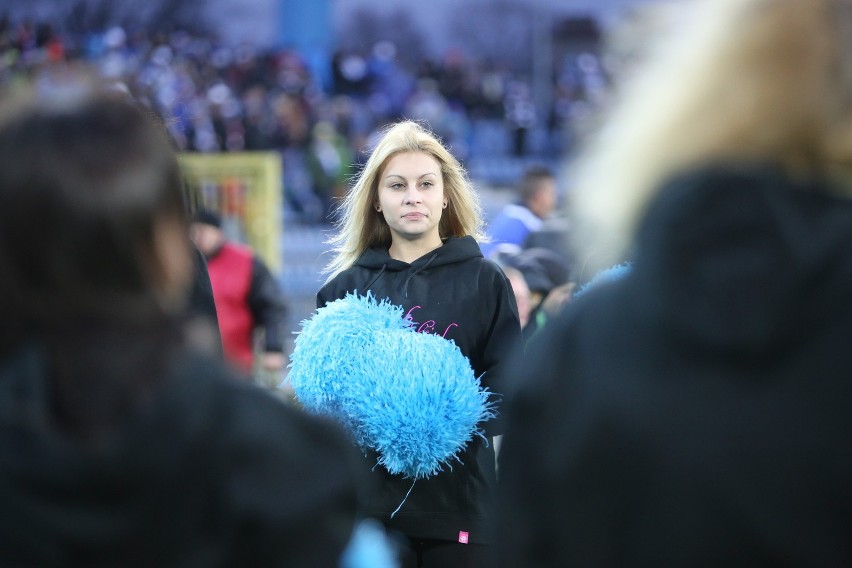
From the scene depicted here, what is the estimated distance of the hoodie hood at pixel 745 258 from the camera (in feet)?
3.87

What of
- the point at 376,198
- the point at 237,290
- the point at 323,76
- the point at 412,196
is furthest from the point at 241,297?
the point at 323,76

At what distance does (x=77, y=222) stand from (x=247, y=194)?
10764 millimetres

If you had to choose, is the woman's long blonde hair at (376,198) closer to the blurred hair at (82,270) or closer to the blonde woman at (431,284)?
the blonde woman at (431,284)

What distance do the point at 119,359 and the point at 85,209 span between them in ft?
0.58

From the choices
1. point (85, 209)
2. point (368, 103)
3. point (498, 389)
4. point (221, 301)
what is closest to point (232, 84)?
A: point (368, 103)

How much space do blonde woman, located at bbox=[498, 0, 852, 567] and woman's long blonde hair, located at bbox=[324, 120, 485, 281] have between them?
270 cm

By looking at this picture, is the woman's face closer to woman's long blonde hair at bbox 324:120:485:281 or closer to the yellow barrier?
woman's long blonde hair at bbox 324:120:485:281

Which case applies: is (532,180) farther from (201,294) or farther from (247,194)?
(201,294)

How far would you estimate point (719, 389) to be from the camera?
123cm

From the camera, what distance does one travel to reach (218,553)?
1.30 meters

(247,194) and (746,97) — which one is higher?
(746,97)

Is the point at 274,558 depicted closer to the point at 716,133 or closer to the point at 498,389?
the point at 716,133

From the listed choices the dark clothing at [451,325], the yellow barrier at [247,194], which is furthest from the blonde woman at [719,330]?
the yellow barrier at [247,194]

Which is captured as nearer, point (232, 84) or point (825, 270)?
point (825, 270)
